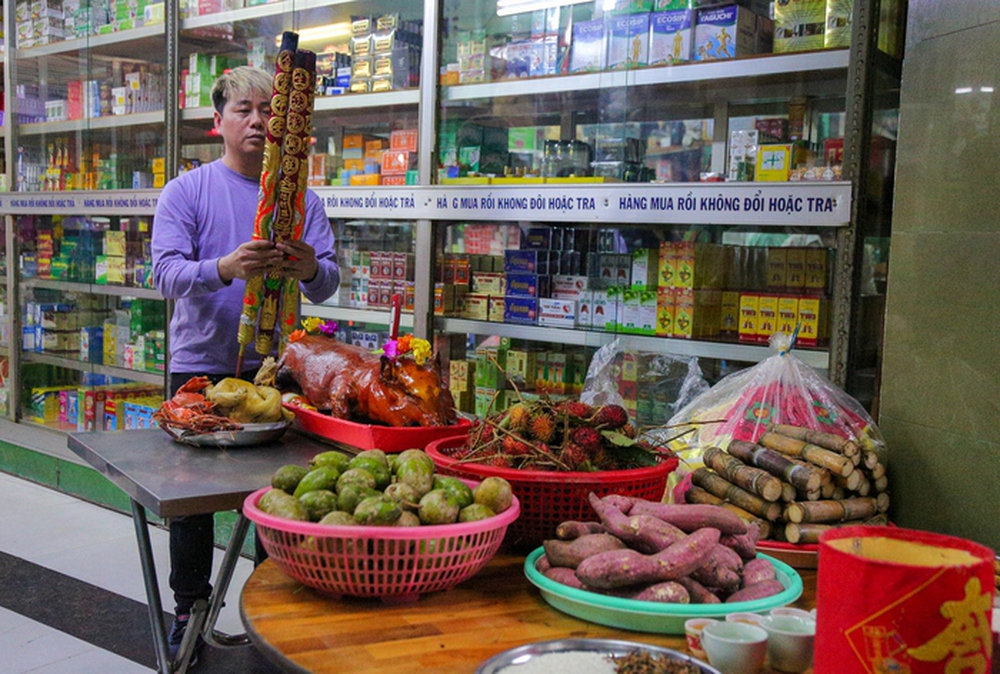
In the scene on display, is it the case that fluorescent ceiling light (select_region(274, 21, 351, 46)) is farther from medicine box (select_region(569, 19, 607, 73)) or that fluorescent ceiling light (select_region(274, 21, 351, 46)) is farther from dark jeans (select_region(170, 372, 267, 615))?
dark jeans (select_region(170, 372, 267, 615))

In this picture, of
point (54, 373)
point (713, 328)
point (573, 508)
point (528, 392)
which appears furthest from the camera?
point (54, 373)

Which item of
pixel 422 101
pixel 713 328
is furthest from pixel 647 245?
pixel 422 101

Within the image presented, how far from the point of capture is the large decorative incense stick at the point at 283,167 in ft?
7.58

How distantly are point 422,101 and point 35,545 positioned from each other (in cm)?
265

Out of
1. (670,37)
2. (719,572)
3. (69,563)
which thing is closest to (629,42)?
(670,37)

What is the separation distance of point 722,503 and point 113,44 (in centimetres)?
501

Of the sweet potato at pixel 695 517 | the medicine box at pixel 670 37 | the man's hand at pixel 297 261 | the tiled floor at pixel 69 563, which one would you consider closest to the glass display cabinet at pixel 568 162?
the medicine box at pixel 670 37

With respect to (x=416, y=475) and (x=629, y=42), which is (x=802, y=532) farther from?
(x=629, y=42)

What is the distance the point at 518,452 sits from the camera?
1.54 meters

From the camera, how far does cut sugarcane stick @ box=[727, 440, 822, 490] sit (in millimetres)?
1699

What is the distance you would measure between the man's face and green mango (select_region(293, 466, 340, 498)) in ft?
5.56

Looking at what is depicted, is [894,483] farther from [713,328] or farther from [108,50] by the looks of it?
[108,50]

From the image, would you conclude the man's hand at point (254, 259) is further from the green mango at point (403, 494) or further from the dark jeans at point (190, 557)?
the green mango at point (403, 494)

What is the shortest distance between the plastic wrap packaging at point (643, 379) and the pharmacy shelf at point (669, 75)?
1008 mm
